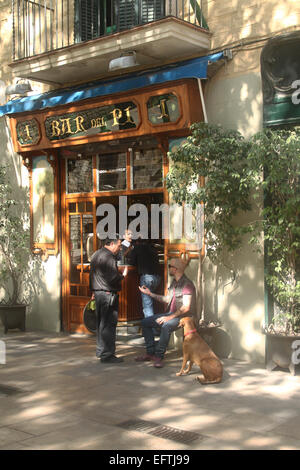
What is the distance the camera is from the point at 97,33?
11.4 metres

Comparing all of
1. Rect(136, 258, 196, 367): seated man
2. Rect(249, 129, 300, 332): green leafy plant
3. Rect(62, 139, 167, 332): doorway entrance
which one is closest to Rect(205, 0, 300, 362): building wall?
Rect(249, 129, 300, 332): green leafy plant

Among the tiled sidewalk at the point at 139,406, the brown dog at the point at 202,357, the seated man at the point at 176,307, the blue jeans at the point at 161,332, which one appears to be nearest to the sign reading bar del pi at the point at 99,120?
the seated man at the point at 176,307

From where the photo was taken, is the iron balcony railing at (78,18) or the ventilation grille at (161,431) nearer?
the ventilation grille at (161,431)

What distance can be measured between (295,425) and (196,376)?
2.17 metres

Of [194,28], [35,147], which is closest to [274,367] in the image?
[194,28]

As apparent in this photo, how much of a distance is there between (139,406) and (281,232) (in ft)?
9.83

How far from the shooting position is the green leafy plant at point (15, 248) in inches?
474

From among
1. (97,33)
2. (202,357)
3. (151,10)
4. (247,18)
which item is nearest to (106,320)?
(202,357)

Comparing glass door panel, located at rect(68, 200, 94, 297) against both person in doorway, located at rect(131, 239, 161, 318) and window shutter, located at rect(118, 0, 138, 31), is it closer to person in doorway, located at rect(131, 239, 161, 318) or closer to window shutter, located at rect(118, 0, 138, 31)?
person in doorway, located at rect(131, 239, 161, 318)

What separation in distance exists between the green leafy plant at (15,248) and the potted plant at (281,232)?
5.43 metres

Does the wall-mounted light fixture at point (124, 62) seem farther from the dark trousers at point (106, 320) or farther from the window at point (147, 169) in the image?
the dark trousers at point (106, 320)

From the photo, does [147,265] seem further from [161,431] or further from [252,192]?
[161,431]

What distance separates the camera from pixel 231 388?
24.3 feet

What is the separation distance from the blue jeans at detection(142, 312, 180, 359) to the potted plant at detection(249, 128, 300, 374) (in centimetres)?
128
